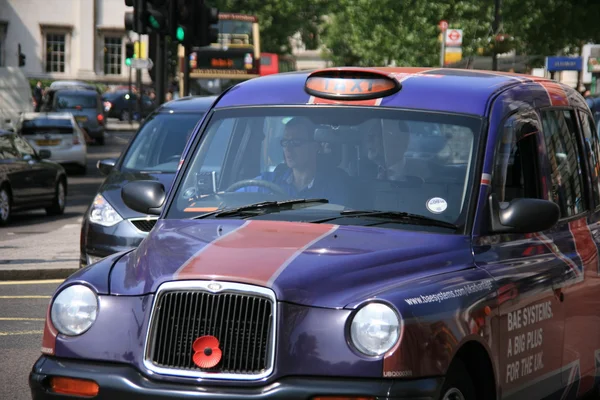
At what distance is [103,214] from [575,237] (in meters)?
6.27

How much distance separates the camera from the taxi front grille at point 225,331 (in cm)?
502

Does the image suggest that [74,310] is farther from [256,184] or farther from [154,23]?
[154,23]

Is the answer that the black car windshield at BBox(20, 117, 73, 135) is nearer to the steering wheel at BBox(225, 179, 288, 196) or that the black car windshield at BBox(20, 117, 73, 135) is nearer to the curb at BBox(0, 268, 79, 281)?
the curb at BBox(0, 268, 79, 281)

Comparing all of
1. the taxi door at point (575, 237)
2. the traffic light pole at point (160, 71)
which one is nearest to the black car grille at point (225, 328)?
the taxi door at point (575, 237)

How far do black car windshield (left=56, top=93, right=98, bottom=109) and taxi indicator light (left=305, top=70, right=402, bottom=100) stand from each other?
4427cm

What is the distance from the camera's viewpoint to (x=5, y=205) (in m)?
22.4

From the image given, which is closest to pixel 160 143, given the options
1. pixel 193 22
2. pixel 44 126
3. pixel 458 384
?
pixel 193 22

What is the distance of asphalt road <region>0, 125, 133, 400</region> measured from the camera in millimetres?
8691

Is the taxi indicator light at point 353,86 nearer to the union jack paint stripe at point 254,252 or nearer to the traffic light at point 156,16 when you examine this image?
the union jack paint stripe at point 254,252

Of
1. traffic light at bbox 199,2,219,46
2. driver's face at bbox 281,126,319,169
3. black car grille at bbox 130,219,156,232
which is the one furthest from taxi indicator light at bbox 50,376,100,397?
traffic light at bbox 199,2,219,46

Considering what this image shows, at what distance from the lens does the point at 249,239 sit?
5.57m

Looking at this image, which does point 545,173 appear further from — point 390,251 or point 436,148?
point 390,251

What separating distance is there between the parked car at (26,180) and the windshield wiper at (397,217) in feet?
55.7

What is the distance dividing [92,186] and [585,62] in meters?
14.7
